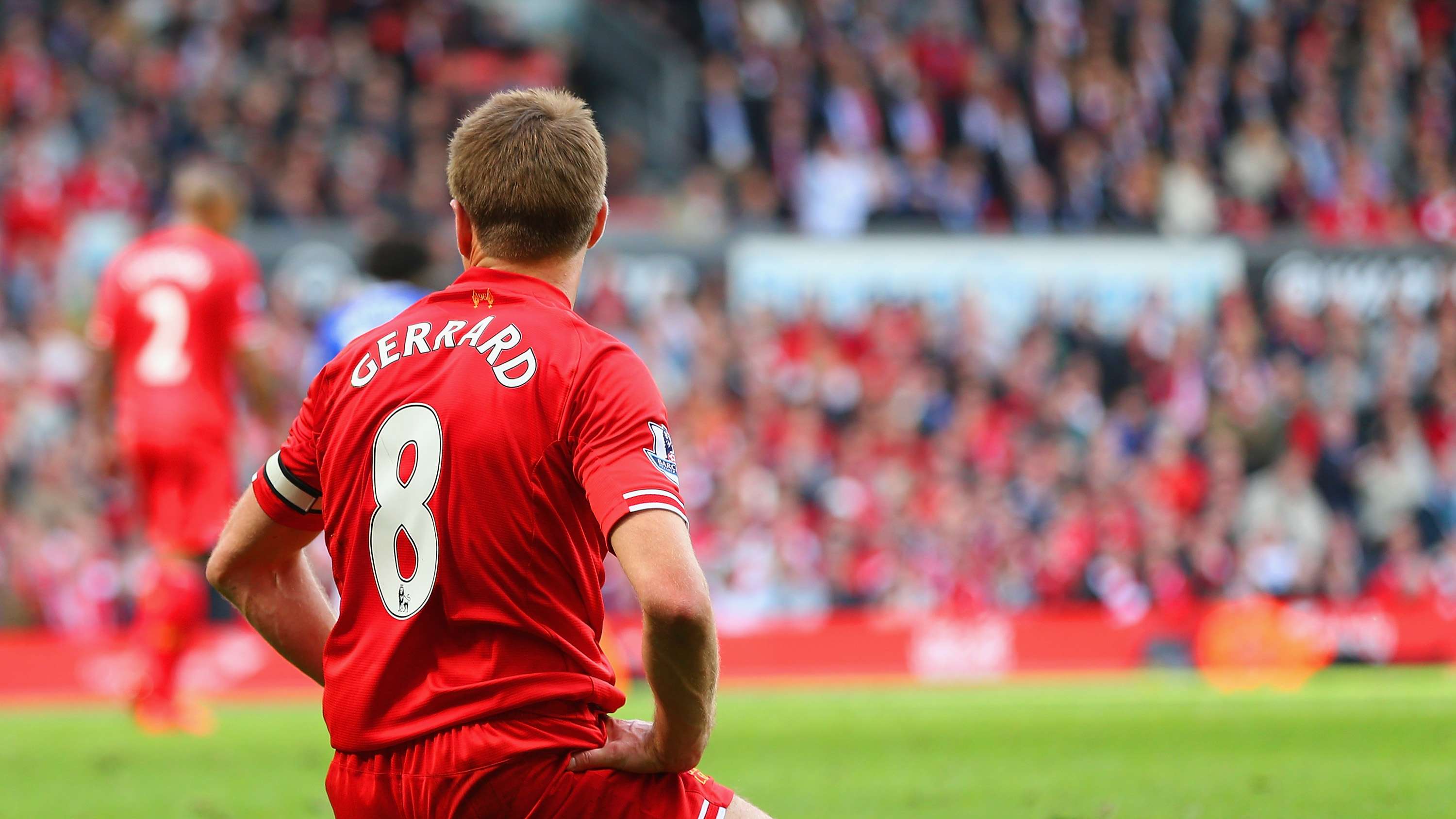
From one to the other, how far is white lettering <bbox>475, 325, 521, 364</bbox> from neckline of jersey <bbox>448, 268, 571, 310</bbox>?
0.30 ft

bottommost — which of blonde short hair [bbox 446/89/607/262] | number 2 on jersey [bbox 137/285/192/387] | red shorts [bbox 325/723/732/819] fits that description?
red shorts [bbox 325/723/732/819]

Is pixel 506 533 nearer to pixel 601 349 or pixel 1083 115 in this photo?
pixel 601 349

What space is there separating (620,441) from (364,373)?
490 mm

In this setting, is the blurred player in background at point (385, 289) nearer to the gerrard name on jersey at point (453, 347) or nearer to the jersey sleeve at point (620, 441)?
the gerrard name on jersey at point (453, 347)

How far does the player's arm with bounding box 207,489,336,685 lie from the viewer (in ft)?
9.88

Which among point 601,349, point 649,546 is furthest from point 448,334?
point 649,546

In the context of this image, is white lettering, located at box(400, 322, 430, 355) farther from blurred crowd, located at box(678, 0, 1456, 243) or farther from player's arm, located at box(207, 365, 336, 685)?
blurred crowd, located at box(678, 0, 1456, 243)

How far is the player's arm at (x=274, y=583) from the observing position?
3.01 m

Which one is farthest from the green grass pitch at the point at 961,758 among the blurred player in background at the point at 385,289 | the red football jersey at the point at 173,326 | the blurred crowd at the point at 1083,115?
the blurred crowd at the point at 1083,115

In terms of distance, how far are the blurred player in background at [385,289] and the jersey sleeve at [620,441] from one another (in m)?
4.71

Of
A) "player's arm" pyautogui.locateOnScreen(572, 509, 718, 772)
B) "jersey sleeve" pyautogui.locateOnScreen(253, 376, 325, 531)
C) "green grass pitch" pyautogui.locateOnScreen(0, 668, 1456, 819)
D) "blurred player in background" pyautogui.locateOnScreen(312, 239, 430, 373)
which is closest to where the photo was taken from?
"player's arm" pyautogui.locateOnScreen(572, 509, 718, 772)

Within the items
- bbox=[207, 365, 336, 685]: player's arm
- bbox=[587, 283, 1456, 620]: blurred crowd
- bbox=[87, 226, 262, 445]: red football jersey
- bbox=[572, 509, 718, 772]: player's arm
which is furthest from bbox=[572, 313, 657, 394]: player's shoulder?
bbox=[587, 283, 1456, 620]: blurred crowd

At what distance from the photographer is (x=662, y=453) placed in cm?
263

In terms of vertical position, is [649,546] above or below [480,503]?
below
